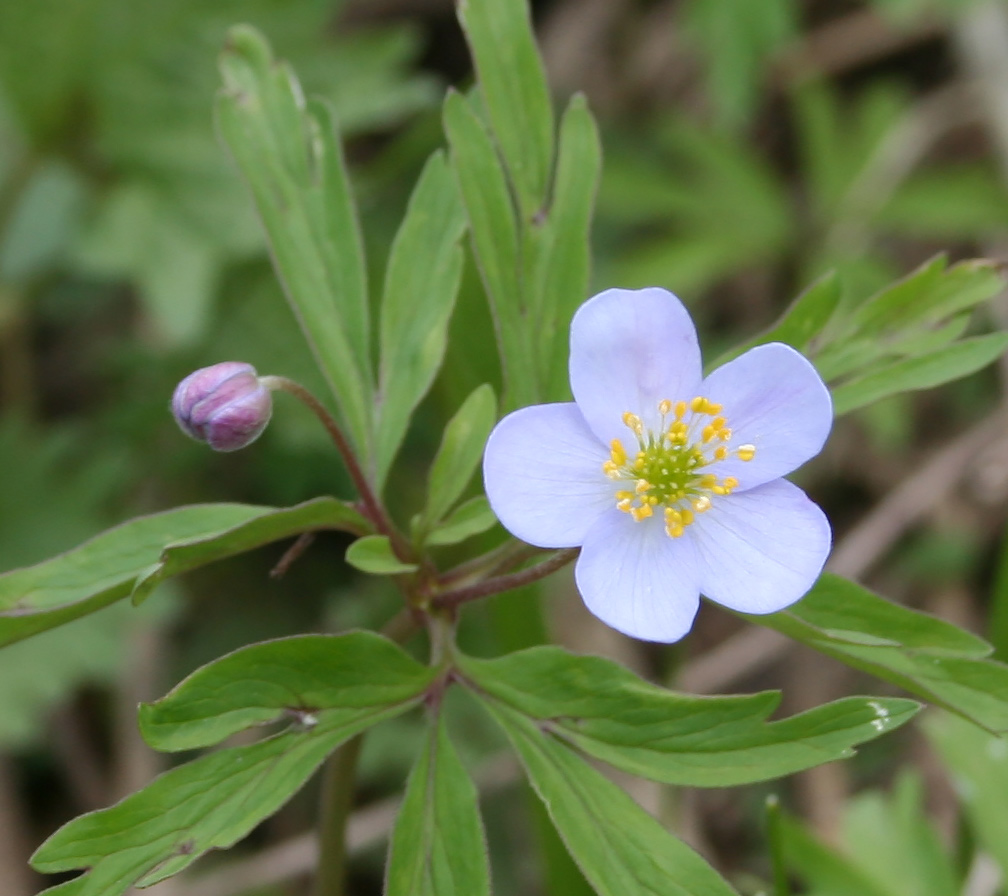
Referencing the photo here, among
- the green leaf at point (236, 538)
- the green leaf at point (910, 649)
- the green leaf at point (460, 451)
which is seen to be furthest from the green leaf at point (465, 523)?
the green leaf at point (910, 649)

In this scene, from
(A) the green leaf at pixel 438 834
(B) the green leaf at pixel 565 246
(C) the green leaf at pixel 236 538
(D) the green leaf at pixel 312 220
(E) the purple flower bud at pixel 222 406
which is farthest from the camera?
(D) the green leaf at pixel 312 220

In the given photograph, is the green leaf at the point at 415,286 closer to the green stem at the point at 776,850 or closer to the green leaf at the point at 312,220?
the green leaf at the point at 312,220

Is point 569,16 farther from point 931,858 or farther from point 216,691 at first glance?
point 216,691

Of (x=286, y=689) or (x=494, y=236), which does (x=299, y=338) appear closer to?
(x=494, y=236)

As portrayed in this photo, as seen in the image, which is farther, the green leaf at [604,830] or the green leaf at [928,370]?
the green leaf at [928,370]

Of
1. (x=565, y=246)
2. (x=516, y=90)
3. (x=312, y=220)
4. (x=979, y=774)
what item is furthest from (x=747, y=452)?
(x=979, y=774)

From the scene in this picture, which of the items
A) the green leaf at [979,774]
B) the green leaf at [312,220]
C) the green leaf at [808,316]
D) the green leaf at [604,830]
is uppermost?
the green leaf at [312,220]

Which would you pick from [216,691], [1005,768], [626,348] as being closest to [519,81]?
[626,348]
